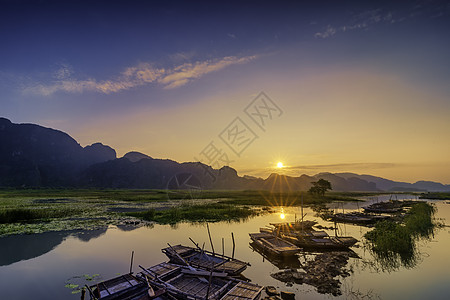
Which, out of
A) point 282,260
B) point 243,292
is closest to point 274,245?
point 282,260

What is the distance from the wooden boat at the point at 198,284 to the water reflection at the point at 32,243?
12.3 m

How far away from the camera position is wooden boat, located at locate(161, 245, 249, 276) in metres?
12.8

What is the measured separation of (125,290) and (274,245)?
11.5 meters

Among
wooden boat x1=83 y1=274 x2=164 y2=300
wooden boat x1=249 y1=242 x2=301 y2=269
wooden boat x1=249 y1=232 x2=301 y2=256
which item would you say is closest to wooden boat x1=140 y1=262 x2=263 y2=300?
wooden boat x1=83 y1=274 x2=164 y2=300

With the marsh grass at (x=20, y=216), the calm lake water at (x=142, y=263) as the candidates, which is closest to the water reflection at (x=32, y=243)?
the calm lake water at (x=142, y=263)

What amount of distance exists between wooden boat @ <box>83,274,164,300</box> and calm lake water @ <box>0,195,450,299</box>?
2186 mm

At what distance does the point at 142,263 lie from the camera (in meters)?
16.0

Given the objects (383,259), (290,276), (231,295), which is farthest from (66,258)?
(383,259)

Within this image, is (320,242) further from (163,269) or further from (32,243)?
(32,243)

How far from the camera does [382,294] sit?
11430mm

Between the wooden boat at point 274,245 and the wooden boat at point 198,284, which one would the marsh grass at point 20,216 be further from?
the wooden boat at point 274,245

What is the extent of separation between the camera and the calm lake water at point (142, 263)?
11.9 meters

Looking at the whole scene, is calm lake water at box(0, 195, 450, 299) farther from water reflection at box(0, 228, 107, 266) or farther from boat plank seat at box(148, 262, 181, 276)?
boat plank seat at box(148, 262, 181, 276)

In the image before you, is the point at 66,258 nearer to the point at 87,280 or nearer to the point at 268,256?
the point at 87,280
